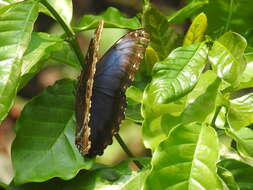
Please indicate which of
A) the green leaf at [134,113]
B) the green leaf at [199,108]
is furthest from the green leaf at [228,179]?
the green leaf at [134,113]

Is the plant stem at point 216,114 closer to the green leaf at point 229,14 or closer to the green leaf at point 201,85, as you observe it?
the green leaf at point 201,85

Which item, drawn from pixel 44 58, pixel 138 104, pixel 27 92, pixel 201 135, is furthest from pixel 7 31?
pixel 27 92

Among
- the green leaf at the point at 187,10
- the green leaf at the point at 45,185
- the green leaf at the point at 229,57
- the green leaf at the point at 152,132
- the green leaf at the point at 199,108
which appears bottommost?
the green leaf at the point at 45,185

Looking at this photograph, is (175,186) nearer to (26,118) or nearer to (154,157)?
(154,157)

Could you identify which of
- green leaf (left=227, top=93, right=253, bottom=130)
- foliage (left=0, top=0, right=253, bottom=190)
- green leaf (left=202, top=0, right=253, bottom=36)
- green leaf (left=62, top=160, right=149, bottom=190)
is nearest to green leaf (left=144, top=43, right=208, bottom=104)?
foliage (left=0, top=0, right=253, bottom=190)

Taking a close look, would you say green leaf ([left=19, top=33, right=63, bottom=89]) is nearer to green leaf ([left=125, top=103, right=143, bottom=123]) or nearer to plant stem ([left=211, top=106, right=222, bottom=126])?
green leaf ([left=125, top=103, right=143, bottom=123])

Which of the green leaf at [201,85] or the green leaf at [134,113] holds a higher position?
the green leaf at [201,85]
